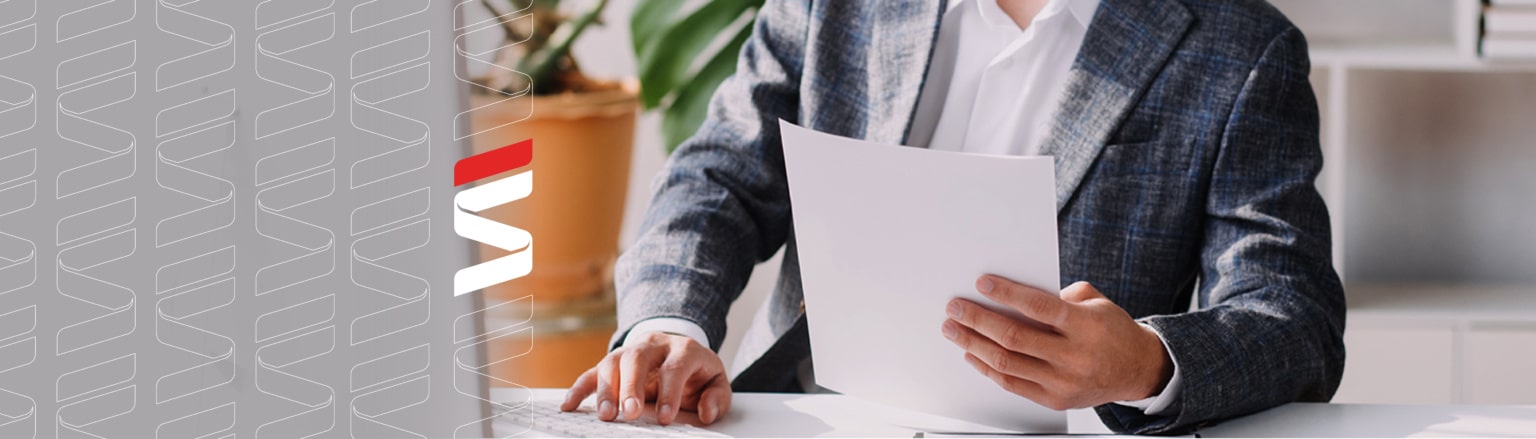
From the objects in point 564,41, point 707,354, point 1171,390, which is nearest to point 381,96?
point 707,354

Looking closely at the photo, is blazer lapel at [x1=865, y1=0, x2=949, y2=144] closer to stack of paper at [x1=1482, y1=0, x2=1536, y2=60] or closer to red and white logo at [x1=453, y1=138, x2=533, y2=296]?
red and white logo at [x1=453, y1=138, x2=533, y2=296]

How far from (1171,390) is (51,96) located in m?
0.68

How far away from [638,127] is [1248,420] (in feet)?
5.29

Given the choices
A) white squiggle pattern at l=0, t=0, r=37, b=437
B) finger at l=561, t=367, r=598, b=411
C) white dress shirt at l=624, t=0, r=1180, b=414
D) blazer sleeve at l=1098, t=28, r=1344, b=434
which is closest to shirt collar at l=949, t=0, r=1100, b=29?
white dress shirt at l=624, t=0, r=1180, b=414

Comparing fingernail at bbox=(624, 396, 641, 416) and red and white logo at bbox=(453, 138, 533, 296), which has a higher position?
red and white logo at bbox=(453, 138, 533, 296)

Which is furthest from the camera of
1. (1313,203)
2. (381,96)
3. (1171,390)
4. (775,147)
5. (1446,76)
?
(1446,76)

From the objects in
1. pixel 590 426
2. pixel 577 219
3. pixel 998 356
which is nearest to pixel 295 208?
pixel 590 426

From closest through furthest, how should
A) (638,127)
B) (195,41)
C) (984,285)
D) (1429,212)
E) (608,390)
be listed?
1. (195,41)
2. (984,285)
3. (608,390)
4. (1429,212)
5. (638,127)

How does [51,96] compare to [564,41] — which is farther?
[564,41]

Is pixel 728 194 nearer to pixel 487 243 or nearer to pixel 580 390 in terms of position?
pixel 580 390

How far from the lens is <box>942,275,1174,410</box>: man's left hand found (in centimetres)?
75

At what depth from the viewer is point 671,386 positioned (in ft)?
2.72

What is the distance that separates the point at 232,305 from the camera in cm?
45

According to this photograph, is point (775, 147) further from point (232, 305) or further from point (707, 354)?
point (232, 305)
